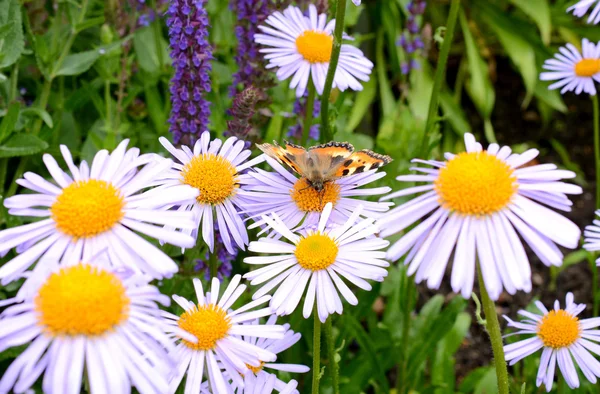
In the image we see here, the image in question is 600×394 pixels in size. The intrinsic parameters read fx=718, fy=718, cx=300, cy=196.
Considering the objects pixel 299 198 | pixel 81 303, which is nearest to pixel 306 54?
pixel 299 198

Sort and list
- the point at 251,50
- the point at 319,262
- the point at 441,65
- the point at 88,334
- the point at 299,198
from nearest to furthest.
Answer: the point at 88,334
the point at 319,262
the point at 299,198
the point at 441,65
the point at 251,50

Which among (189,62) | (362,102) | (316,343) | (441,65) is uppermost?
(362,102)

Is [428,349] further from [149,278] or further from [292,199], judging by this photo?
[149,278]

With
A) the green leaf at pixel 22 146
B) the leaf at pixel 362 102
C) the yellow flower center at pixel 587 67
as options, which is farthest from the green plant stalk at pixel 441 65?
the leaf at pixel 362 102

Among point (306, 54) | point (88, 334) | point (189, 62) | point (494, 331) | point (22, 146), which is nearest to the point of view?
point (88, 334)

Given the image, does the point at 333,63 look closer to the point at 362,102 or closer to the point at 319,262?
the point at 319,262

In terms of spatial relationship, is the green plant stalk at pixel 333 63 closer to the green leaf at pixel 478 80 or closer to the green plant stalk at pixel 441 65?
the green plant stalk at pixel 441 65

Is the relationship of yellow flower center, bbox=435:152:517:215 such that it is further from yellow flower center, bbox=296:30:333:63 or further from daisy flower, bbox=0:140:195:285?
yellow flower center, bbox=296:30:333:63
